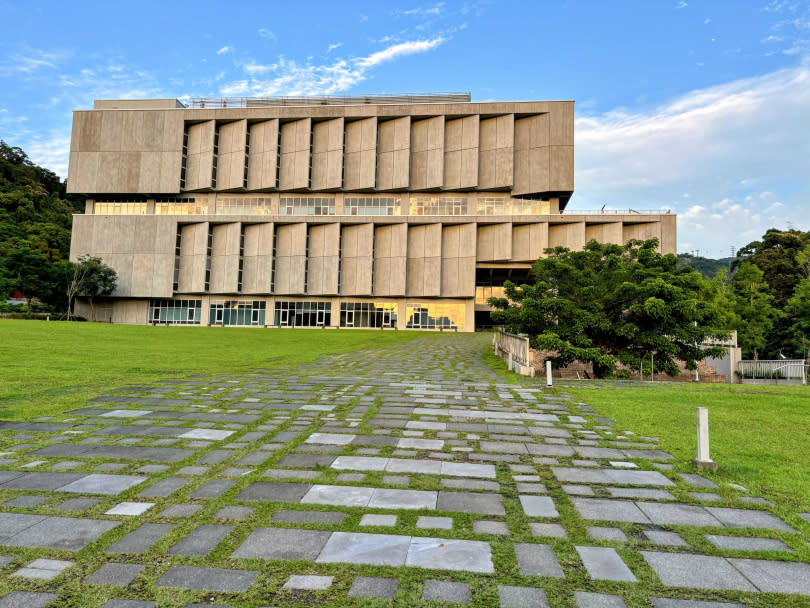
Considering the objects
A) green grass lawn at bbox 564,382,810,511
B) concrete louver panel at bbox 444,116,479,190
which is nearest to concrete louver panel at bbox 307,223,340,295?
concrete louver panel at bbox 444,116,479,190

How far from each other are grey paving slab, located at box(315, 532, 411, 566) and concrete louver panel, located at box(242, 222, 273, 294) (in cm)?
A: 5083

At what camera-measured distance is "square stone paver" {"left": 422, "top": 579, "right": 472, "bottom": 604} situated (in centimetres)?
263

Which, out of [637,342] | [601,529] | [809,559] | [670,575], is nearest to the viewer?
[670,575]

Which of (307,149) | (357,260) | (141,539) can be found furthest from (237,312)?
(141,539)

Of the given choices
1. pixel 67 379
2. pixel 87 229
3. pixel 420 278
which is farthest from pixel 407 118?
pixel 67 379

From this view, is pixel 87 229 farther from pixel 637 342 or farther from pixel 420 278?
pixel 637 342

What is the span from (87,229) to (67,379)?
53.1 meters

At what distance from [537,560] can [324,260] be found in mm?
50360

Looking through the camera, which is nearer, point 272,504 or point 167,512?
point 167,512

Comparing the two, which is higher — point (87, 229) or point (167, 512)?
point (87, 229)

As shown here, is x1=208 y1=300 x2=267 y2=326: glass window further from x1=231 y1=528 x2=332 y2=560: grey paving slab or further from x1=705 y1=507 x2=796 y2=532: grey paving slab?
x1=705 y1=507 x2=796 y2=532: grey paving slab

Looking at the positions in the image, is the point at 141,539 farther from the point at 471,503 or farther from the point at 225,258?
the point at 225,258

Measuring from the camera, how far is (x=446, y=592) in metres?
2.70

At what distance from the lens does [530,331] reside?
1797cm
